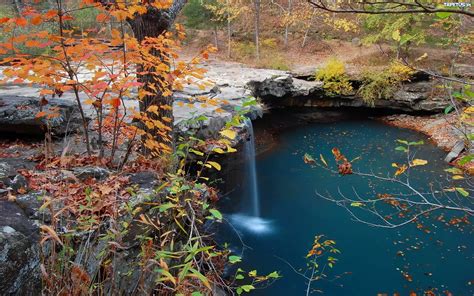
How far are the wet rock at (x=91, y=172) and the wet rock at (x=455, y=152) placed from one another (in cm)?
974

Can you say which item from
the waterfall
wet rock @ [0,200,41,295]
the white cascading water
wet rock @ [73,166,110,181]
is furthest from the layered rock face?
wet rock @ [0,200,41,295]

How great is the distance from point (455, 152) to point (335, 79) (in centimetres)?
517

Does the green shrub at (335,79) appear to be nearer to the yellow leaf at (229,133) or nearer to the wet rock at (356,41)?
the wet rock at (356,41)

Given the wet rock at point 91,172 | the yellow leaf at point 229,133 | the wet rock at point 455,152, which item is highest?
the yellow leaf at point 229,133

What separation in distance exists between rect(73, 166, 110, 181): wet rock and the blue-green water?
3445mm

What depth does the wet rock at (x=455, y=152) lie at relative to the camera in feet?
31.3

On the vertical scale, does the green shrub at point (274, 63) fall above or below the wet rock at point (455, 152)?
above

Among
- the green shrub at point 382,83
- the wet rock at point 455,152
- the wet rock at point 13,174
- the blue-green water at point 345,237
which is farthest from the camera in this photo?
the green shrub at point 382,83

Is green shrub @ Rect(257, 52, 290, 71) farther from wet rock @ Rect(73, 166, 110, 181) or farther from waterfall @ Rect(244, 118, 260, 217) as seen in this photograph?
wet rock @ Rect(73, 166, 110, 181)

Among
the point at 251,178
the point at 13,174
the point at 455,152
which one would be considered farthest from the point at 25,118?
the point at 455,152

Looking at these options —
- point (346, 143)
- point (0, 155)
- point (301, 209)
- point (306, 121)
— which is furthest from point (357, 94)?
point (0, 155)

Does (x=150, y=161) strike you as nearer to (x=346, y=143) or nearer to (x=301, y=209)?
(x=301, y=209)

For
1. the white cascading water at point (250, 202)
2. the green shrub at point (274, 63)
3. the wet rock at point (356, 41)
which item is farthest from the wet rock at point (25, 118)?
the wet rock at point (356, 41)

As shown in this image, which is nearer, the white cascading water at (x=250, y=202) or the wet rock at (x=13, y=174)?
the wet rock at (x=13, y=174)
